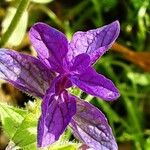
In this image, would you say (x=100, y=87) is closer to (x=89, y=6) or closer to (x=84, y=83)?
(x=84, y=83)

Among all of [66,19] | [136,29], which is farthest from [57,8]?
[136,29]

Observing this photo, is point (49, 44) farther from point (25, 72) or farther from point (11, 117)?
point (11, 117)

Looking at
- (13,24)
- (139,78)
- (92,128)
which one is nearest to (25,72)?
(92,128)

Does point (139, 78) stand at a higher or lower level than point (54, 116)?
lower

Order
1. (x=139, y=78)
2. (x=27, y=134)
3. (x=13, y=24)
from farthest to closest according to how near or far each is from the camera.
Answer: (x=139, y=78) < (x=13, y=24) < (x=27, y=134)

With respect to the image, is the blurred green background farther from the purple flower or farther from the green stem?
the purple flower

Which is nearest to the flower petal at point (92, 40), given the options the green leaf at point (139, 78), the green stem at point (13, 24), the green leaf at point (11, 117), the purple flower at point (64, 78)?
the purple flower at point (64, 78)

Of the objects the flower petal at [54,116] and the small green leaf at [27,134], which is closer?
the flower petal at [54,116]

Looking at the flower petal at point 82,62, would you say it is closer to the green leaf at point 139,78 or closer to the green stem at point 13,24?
the green stem at point 13,24

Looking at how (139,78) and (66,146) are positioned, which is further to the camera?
(139,78)
